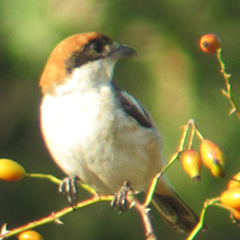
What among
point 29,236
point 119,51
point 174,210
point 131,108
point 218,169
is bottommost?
point 174,210

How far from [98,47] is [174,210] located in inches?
38.1

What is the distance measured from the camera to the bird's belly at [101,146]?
6.86 feet

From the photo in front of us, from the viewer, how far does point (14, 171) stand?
156cm

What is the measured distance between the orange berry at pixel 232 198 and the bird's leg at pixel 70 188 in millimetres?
998

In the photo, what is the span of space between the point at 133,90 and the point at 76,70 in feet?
2.62

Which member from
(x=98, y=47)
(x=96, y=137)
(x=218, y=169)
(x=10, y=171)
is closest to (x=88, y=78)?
(x=98, y=47)

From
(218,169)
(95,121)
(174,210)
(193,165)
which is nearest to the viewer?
(218,169)

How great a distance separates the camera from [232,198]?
137cm

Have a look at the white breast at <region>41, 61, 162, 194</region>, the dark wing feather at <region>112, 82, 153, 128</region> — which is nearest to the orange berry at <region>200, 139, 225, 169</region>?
the white breast at <region>41, 61, 162, 194</region>

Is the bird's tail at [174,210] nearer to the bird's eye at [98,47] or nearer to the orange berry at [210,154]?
the bird's eye at [98,47]

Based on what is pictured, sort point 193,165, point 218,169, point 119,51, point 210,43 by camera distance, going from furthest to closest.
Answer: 1. point 119,51
2. point 210,43
3. point 193,165
4. point 218,169

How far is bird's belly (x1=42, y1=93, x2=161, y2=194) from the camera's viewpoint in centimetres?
209

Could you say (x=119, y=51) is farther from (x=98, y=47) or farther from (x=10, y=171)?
(x=10, y=171)

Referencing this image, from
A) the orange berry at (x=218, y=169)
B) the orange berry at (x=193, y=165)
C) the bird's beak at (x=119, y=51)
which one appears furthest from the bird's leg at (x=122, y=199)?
the orange berry at (x=218, y=169)
